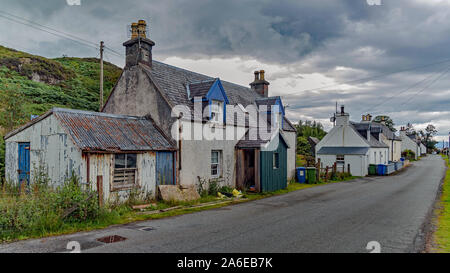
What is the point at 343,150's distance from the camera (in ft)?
110

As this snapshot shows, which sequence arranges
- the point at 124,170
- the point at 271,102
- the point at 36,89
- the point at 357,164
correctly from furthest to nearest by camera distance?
the point at 36,89, the point at 357,164, the point at 271,102, the point at 124,170

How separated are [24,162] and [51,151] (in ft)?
8.28

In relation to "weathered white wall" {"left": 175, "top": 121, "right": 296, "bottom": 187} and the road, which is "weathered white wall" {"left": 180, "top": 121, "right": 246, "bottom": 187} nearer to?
"weathered white wall" {"left": 175, "top": 121, "right": 296, "bottom": 187}

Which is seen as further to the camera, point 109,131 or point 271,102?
point 271,102

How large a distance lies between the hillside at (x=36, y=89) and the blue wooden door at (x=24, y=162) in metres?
6.71

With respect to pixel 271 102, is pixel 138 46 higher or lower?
higher

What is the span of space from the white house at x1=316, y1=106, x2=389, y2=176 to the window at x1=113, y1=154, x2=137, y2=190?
2454 centimetres

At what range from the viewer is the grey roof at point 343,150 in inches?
1262

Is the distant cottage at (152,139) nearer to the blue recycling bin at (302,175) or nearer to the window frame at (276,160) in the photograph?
the window frame at (276,160)

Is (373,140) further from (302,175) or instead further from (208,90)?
(208,90)

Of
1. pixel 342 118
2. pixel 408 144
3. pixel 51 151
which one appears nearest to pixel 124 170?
pixel 51 151

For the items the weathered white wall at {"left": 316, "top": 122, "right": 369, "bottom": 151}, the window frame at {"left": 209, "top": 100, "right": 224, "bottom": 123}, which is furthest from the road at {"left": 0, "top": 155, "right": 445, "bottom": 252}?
the weathered white wall at {"left": 316, "top": 122, "right": 369, "bottom": 151}
